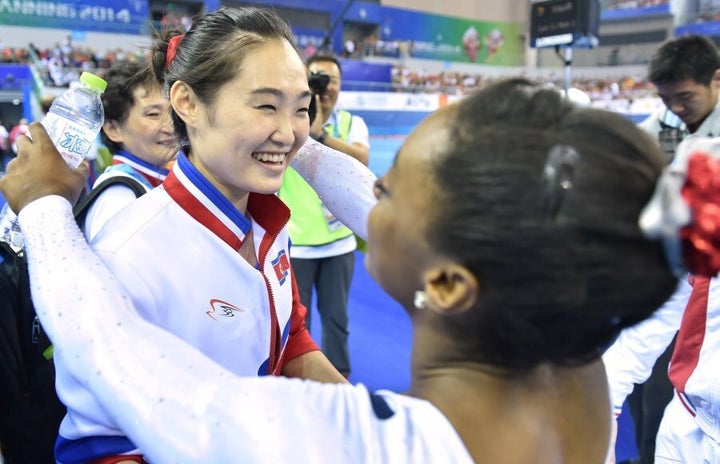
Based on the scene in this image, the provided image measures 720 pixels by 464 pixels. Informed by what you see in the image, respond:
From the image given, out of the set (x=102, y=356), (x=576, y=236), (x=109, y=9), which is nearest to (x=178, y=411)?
(x=102, y=356)

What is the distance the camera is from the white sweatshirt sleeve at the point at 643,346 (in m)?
1.47

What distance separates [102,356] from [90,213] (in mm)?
1003

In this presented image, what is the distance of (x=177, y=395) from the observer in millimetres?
532

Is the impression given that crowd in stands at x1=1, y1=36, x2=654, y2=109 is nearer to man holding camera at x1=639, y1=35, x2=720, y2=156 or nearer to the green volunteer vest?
man holding camera at x1=639, y1=35, x2=720, y2=156

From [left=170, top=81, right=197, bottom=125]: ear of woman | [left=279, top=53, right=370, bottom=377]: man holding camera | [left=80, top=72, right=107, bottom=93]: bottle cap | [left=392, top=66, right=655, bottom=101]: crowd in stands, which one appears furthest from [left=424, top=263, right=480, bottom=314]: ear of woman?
[left=392, top=66, right=655, bottom=101]: crowd in stands

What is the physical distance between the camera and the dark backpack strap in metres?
1.44

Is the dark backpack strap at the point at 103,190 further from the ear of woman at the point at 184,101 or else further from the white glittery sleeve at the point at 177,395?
the white glittery sleeve at the point at 177,395

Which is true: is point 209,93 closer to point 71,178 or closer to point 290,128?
point 290,128

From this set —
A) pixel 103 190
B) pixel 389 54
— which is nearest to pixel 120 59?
pixel 103 190

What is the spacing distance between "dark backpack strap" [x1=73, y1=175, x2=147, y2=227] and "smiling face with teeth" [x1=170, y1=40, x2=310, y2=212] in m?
0.55

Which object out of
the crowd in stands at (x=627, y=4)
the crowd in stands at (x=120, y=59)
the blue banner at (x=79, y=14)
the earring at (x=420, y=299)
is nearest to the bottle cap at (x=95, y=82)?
the earring at (x=420, y=299)

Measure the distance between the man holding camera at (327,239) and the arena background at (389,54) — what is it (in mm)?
344

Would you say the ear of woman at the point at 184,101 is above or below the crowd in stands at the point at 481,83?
above

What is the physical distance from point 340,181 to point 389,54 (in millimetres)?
18551
